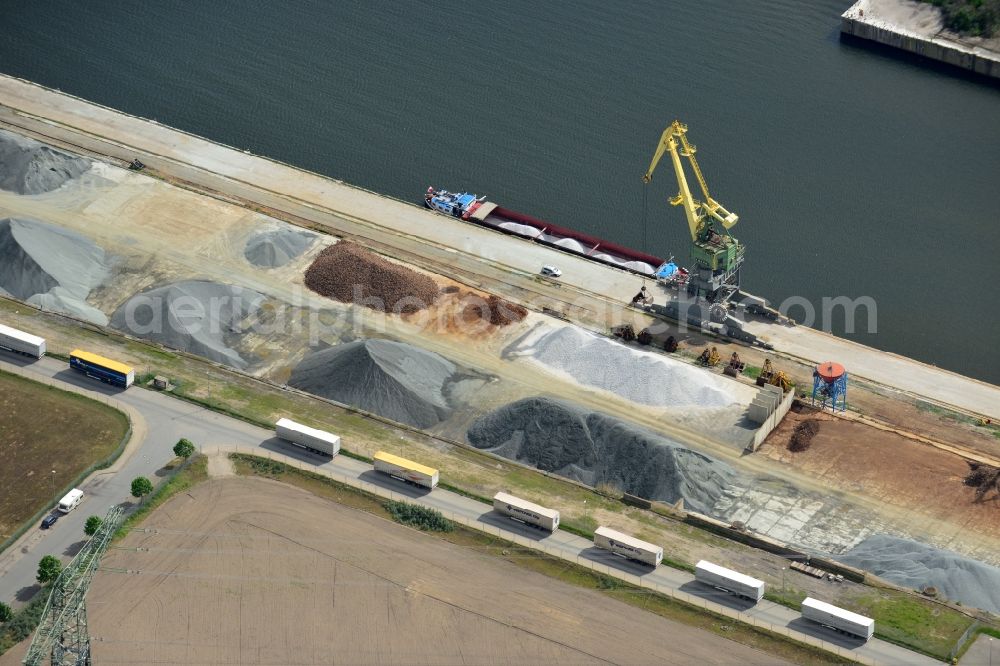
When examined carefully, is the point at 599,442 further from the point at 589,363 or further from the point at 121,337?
the point at 121,337

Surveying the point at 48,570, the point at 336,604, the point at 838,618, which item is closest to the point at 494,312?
the point at 336,604

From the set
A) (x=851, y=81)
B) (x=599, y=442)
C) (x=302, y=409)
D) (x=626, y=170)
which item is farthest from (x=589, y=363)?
(x=851, y=81)

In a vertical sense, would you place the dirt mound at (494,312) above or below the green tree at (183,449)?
above

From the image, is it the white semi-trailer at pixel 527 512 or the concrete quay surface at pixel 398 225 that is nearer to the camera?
the white semi-trailer at pixel 527 512

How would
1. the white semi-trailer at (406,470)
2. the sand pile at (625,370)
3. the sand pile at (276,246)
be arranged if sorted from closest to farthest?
the white semi-trailer at (406,470) < the sand pile at (625,370) < the sand pile at (276,246)

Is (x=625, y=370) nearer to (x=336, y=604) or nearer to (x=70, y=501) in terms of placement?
(x=336, y=604)

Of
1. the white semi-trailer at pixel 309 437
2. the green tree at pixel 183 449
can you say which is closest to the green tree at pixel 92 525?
the green tree at pixel 183 449

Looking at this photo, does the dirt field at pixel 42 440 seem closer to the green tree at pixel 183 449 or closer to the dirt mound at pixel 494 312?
the green tree at pixel 183 449

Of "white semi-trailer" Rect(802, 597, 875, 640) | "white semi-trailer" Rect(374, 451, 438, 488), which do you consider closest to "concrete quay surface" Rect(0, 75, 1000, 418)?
"white semi-trailer" Rect(374, 451, 438, 488)
